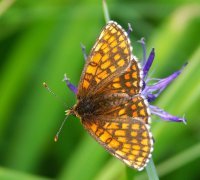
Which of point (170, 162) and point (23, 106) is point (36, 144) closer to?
point (23, 106)

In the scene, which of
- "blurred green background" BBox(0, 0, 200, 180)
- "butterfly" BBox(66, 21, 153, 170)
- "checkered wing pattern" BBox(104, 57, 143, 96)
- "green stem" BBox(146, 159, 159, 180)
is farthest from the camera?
"blurred green background" BBox(0, 0, 200, 180)

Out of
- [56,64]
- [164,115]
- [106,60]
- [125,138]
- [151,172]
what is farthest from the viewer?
[56,64]

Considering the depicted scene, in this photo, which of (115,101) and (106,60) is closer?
(115,101)

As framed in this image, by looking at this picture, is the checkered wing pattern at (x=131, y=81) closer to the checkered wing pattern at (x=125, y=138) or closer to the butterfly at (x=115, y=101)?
the butterfly at (x=115, y=101)

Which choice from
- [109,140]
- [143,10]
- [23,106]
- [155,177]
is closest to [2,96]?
[23,106]

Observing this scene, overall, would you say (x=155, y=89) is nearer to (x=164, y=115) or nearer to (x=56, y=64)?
(x=164, y=115)

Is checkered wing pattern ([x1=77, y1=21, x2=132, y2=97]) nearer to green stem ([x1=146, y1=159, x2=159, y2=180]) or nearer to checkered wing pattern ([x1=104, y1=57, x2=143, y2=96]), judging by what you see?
checkered wing pattern ([x1=104, y1=57, x2=143, y2=96])

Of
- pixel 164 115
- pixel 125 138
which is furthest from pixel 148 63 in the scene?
pixel 125 138

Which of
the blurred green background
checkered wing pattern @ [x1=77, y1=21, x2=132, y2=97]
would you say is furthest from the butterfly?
the blurred green background
